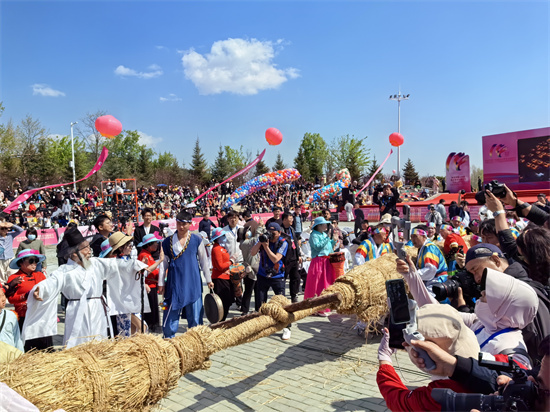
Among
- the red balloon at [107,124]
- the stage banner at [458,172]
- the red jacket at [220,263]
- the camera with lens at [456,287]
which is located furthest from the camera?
the stage banner at [458,172]

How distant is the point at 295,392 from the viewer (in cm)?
431

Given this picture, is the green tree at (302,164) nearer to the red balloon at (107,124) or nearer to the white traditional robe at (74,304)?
the red balloon at (107,124)

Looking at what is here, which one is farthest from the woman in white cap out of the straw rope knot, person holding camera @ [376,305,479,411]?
person holding camera @ [376,305,479,411]

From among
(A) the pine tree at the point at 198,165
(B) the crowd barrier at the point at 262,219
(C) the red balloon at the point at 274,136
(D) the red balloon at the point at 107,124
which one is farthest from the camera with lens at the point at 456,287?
(A) the pine tree at the point at 198,165

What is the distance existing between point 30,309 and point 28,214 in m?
22.9

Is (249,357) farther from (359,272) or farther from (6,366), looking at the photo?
(6,366)

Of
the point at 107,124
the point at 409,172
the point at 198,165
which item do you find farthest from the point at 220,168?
the point at 107,124

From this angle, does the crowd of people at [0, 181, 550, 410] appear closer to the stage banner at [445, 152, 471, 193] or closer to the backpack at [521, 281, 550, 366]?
the backpack at [521, 281, 550, 366]

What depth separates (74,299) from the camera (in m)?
4.20

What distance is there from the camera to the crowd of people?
1969 mm

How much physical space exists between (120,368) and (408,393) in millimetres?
1726

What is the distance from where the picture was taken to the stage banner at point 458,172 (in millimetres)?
33562

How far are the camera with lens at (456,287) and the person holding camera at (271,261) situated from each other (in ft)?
10.7

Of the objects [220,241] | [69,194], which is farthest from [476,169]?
[220,241]
